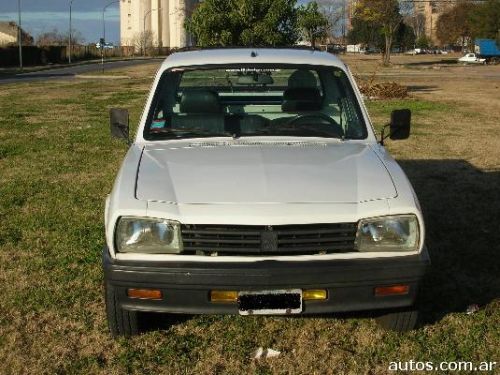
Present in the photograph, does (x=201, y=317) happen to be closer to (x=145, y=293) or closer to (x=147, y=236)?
(x=145, y=293)

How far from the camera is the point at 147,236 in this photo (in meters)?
3.29

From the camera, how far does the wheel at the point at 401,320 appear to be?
3.80 metres

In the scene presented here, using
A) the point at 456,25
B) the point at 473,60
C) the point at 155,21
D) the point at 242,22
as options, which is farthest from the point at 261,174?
the point at 155,21

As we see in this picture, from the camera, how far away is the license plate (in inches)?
128

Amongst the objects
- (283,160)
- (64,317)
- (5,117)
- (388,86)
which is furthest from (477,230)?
(388,86)

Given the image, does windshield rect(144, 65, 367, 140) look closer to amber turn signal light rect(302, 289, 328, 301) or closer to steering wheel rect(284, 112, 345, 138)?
steering wheel rect(284, 112, 345, 138)

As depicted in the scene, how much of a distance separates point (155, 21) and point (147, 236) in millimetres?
118219

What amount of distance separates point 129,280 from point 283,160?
3.82 feet

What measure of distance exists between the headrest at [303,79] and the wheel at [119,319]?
219 centimetres

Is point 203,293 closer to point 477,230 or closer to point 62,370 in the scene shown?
point 62,370

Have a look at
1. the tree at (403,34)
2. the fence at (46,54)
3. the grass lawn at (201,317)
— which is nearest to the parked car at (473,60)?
the tree at (403,34)

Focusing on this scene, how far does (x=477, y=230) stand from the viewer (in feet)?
19.8

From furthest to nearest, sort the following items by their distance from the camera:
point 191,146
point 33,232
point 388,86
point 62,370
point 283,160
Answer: point 388,86
point 33,232
point 191,146
point 283,160
point 62,370

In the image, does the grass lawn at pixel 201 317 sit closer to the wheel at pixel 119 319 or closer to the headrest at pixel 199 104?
the wheel at pixel 119 319
